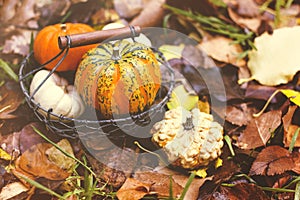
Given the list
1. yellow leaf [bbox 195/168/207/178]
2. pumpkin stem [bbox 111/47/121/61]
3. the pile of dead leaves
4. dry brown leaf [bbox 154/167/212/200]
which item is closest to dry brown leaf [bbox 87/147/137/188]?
the pile of dead leaves

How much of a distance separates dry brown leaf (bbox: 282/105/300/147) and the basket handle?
0.68 metres

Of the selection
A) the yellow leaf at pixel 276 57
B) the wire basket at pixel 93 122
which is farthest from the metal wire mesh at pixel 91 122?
the yellow leaf at pixel 276 57

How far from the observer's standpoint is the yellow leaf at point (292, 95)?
1736 millimetres

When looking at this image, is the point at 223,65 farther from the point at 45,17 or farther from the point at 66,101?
the point at 45,17

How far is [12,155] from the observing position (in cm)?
162

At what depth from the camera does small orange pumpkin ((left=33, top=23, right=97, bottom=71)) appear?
171cm

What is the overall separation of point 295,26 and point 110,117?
110 cm

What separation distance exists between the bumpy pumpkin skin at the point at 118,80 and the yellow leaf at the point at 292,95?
0.56m

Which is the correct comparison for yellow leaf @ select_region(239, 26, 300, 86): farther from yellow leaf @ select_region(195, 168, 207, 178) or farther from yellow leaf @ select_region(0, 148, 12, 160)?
yellow leaf @ select_region(0, 148, 12, 160)

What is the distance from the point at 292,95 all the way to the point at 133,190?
78 cm

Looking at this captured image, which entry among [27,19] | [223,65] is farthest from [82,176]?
[27,19]

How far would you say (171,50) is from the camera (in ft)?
6.70

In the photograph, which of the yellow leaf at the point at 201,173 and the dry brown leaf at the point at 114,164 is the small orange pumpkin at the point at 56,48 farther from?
the yellow leaf at the point at 201,173

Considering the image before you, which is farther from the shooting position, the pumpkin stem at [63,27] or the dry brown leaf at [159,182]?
the pumpkin stem at [63,27]
